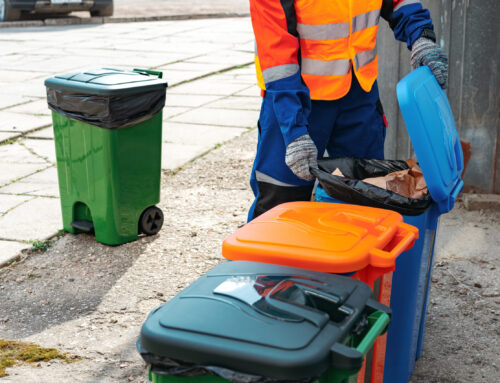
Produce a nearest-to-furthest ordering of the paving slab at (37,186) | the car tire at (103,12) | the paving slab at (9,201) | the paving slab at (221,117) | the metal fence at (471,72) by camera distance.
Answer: the metal fence at (471,72), the paving slab at (9,201), the paving slab at (37,186), the paving slab at (221,117), the car tire at (103,12)

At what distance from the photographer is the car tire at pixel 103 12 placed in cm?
1473

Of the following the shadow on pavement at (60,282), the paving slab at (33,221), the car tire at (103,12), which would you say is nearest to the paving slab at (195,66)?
the paving slab at (33,221)

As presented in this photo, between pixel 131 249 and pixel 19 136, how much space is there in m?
2.71

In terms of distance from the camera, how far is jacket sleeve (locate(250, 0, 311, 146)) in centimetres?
269

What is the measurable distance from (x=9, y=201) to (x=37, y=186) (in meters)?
0.32

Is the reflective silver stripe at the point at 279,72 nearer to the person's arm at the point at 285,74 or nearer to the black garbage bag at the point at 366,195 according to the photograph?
the person's arm at the point at 285,74

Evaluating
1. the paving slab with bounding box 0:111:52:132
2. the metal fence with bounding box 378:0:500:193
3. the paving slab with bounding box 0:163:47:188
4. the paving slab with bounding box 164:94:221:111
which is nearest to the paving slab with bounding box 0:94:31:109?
the paving slab with bounding box 0:111:52:132

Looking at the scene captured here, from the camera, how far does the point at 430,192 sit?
7.73ft

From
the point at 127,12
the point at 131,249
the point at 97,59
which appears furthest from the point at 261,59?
the point at 127,12

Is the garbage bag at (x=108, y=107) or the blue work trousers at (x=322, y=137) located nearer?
the blue work trousers at (x=322, y=137)

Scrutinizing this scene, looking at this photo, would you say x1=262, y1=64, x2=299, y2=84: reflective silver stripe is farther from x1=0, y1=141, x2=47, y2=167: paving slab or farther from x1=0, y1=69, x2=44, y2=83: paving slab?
x1=0, y1=69, x2=44, y2=83: paving slab

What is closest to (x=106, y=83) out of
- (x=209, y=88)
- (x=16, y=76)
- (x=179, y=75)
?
(x=209, y=88)

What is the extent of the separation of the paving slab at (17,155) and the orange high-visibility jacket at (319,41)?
314 cm

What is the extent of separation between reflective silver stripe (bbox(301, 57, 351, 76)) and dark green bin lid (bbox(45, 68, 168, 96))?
1.21 m
